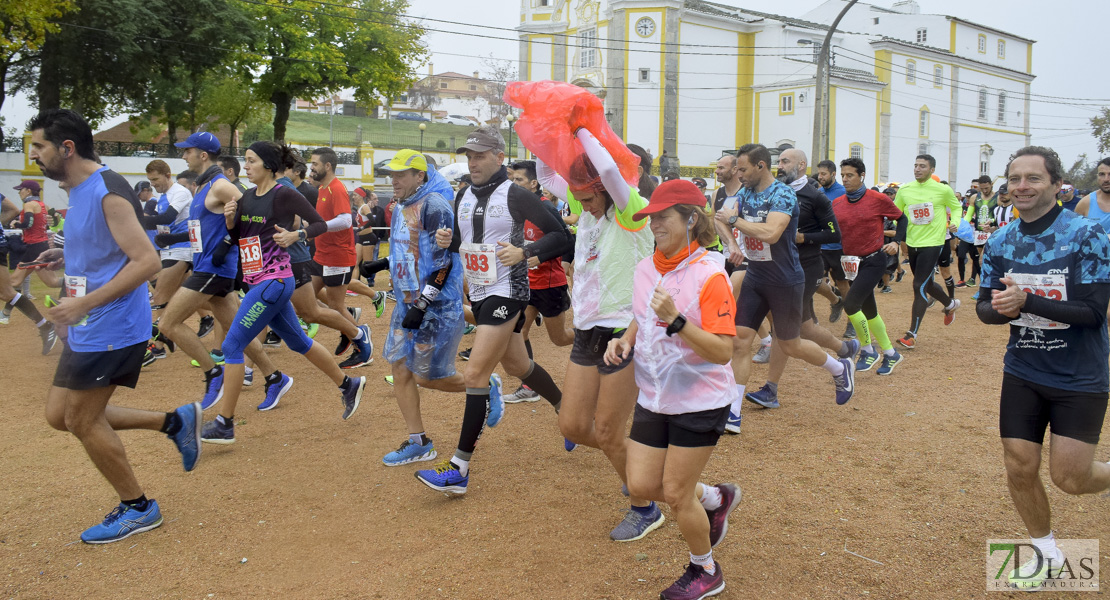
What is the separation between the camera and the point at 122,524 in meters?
4.30

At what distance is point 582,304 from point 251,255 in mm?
3038

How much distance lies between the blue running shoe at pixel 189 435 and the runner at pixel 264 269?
0.93 metres

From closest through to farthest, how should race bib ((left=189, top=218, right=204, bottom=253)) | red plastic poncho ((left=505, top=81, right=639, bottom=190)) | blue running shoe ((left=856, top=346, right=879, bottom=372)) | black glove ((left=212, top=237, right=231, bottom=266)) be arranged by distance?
red plastic poncho ((left=505, top=81, right=639, bottom=190))
black glove ((left=212, top=237, right=231, bottom=266))
race bib ((left=189, top=218, right=204, bottom=253))
blue running shoe ((left=856, top=346, right=879, bottom=372))

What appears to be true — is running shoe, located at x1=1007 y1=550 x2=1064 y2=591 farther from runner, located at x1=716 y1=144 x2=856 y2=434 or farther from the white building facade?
the white building facade

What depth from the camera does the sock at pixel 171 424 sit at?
4668 mm

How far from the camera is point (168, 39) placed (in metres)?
30.5

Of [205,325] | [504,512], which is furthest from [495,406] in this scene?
[205,325]

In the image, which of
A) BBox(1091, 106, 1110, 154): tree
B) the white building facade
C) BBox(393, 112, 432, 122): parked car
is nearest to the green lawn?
BBox(393, 112, 432, 122): parked car

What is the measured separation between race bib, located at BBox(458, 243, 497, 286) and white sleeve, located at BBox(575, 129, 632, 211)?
1037 millimetres

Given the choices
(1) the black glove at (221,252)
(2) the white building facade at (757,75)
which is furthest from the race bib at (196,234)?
(2) the white building facade at (757,75)

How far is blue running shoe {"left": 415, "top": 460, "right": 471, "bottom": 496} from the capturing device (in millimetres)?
4707

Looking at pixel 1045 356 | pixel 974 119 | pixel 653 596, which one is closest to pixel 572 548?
pixel 653 596

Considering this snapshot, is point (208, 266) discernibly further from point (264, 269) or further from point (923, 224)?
point (923, 224)

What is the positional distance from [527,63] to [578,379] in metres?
54.3
